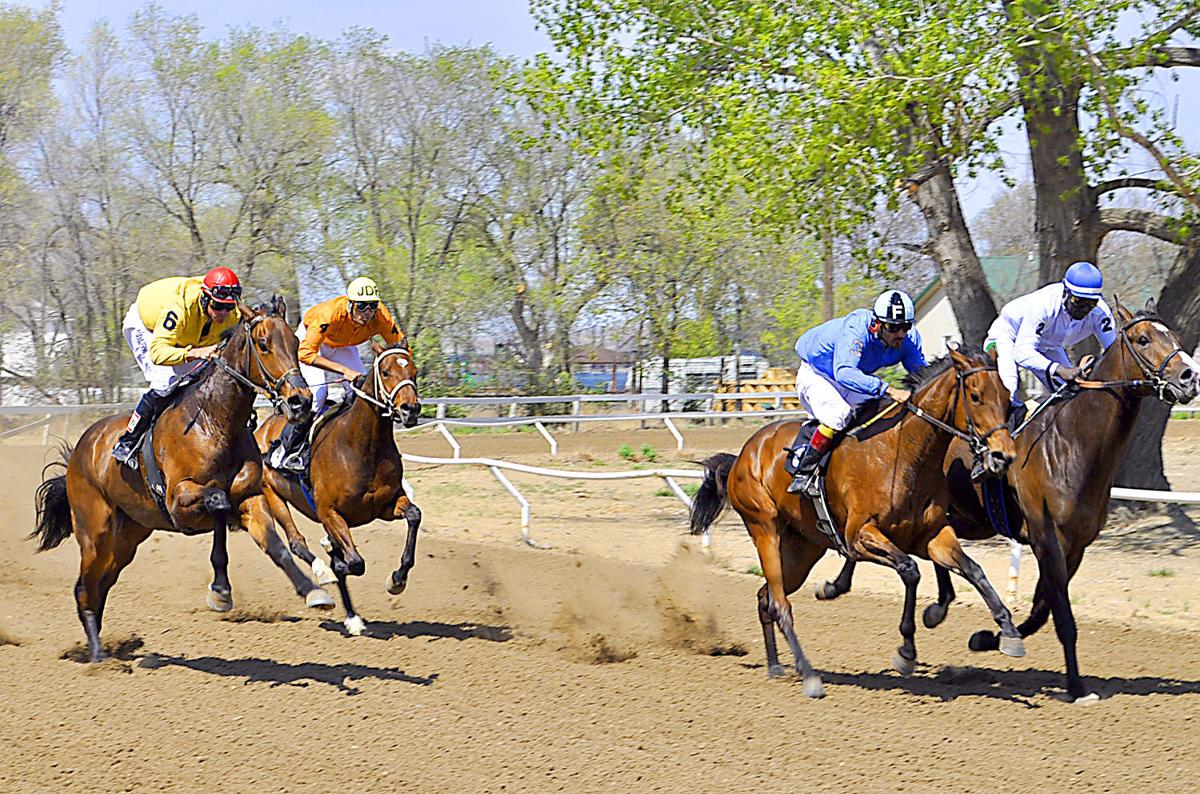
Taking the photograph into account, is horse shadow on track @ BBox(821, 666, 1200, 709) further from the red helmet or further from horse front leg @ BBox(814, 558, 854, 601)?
the red helmet

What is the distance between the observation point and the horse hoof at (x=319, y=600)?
6.44 metres

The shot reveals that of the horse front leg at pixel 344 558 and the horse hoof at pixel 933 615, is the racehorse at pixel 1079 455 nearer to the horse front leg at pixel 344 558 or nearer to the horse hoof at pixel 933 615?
the horse hoof at pixel 933 615

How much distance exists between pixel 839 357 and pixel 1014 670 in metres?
1.97

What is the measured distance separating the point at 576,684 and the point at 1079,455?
271cm

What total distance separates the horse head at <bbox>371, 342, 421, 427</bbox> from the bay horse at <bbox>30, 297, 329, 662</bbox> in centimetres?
97

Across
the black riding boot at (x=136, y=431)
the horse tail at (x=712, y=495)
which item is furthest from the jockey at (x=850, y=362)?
the black riding boot at (x=136, y=431)

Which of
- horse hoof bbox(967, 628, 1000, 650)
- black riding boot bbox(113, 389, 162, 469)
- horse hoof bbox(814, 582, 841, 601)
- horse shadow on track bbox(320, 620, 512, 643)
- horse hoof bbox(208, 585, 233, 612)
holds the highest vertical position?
black riding boot bbox(113, 389, 162, 469)

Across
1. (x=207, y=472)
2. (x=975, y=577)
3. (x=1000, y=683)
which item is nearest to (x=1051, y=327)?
(x=975, y=577)

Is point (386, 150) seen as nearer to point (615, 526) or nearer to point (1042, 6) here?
point (615, 526)

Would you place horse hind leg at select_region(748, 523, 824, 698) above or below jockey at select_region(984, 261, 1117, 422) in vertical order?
below

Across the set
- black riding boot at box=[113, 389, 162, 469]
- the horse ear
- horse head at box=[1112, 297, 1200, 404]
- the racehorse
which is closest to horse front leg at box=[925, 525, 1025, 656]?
the racehorse

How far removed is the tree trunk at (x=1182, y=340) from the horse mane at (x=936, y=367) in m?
5.71

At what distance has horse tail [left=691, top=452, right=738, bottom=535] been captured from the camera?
7.81 meters

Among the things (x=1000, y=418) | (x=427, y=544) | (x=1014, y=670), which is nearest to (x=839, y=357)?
(x=1000, y=418)
